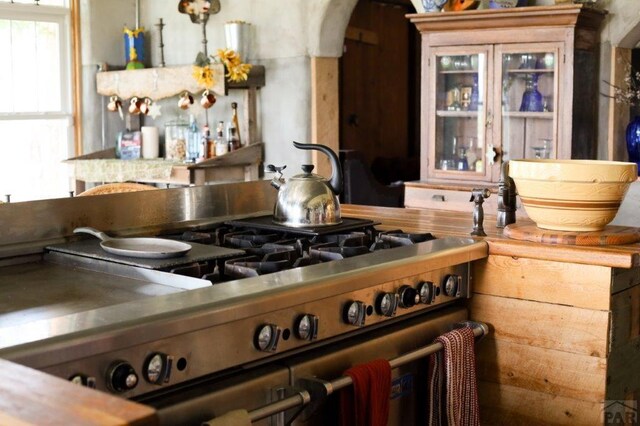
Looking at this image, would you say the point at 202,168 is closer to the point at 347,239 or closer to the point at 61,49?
the point at 61,49

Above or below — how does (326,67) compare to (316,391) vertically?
above

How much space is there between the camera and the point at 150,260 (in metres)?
2.35

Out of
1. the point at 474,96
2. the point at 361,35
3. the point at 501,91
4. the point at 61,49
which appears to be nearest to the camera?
the point at 501,91

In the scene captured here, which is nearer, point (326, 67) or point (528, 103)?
point (528, 103)

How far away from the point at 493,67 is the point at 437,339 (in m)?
3.34

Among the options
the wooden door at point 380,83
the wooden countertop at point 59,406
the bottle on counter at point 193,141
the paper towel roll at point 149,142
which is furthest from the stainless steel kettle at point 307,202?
the wooden door at point 380,83

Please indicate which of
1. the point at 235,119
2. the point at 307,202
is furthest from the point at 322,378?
the point at 235,119

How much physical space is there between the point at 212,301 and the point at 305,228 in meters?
1.00

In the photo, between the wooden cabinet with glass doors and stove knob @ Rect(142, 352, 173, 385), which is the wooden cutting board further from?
the wooden cabinet with glass doors

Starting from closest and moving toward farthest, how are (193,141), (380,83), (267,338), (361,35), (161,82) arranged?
(267,338) < (161,82) < (193,141) < (361,35) < (380,83)

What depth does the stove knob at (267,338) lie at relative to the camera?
6.56 ft

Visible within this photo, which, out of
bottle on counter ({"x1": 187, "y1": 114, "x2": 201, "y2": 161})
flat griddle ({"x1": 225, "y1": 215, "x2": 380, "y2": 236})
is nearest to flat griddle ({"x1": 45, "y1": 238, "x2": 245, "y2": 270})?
flat griddle ({"x1": 225, "y1": 215, "x2": 380, "y2": 236})

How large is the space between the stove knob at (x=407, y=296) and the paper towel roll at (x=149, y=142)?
5173 millimetres

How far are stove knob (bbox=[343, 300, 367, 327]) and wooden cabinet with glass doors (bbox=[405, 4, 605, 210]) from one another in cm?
334
